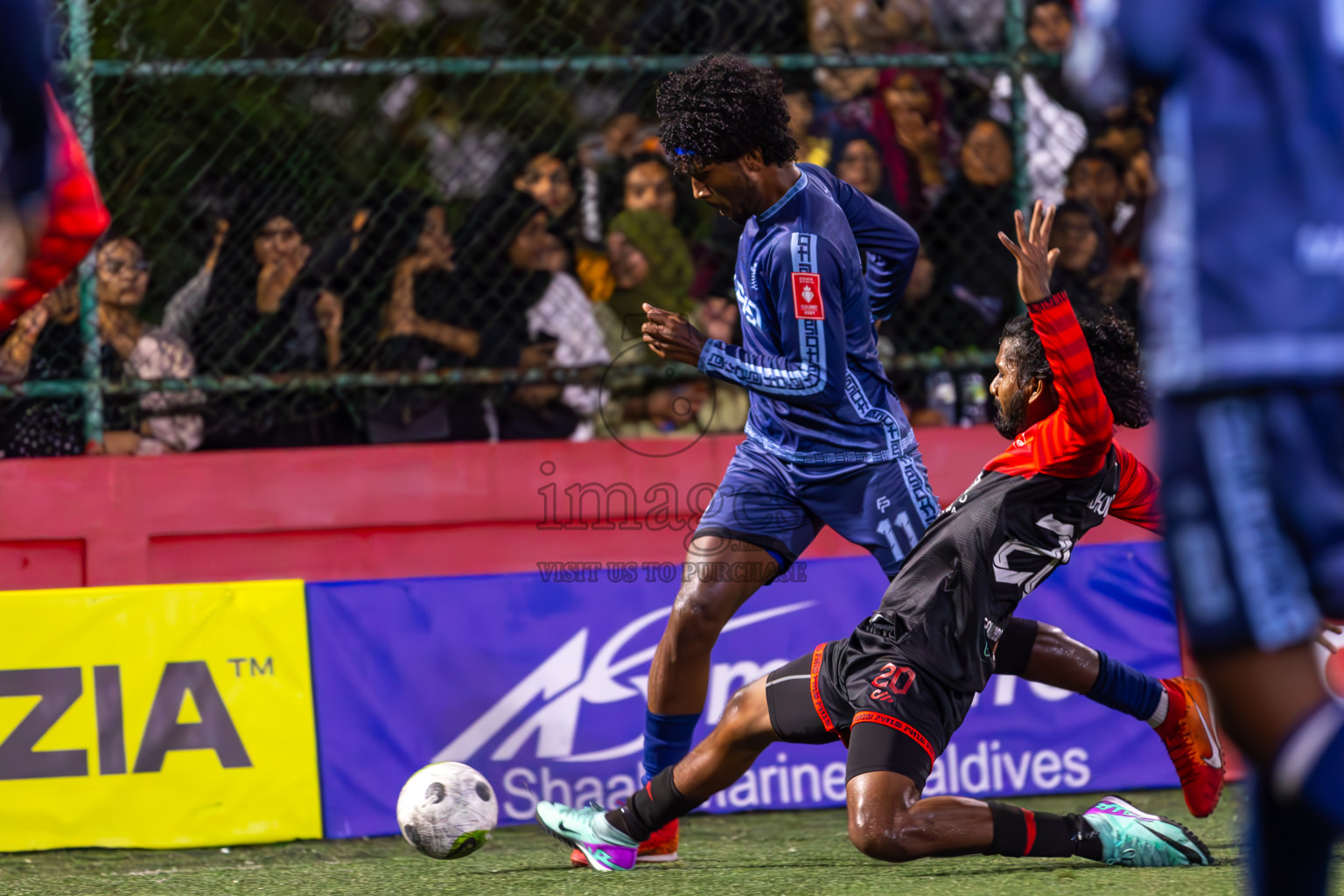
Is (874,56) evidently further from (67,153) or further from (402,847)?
(67,153)

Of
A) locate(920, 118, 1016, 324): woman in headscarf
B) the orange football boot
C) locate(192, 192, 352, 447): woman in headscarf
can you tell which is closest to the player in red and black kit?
the orange football boot

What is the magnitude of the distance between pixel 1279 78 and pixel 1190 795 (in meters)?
2.45

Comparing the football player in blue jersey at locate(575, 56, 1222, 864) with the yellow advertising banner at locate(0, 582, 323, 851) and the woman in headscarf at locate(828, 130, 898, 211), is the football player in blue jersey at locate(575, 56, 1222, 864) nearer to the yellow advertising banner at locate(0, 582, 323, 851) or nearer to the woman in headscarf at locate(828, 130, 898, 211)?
the yellow advertising banner at locate(0, 582, 323, 851)

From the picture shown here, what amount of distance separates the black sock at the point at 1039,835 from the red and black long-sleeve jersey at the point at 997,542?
1.04 feet

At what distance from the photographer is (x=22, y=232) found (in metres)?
2.06

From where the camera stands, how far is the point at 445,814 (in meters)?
3.74

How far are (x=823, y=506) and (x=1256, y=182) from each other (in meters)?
2.24

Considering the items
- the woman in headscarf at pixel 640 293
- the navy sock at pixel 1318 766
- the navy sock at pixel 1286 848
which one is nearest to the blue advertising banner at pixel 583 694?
the woman in headscarf at pixel 640 293

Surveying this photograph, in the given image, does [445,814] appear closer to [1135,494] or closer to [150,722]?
[150,722]

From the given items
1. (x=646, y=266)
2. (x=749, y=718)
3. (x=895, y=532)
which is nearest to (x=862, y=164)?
(x=646, y=266)

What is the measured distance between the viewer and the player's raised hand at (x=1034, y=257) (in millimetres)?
2967

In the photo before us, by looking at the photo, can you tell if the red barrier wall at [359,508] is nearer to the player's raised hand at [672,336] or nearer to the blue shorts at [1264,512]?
the player's raised hand at [672,336]

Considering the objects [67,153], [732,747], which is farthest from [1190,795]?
[67,153]

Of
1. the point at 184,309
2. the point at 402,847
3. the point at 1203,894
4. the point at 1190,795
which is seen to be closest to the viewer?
the point at 1203,894
